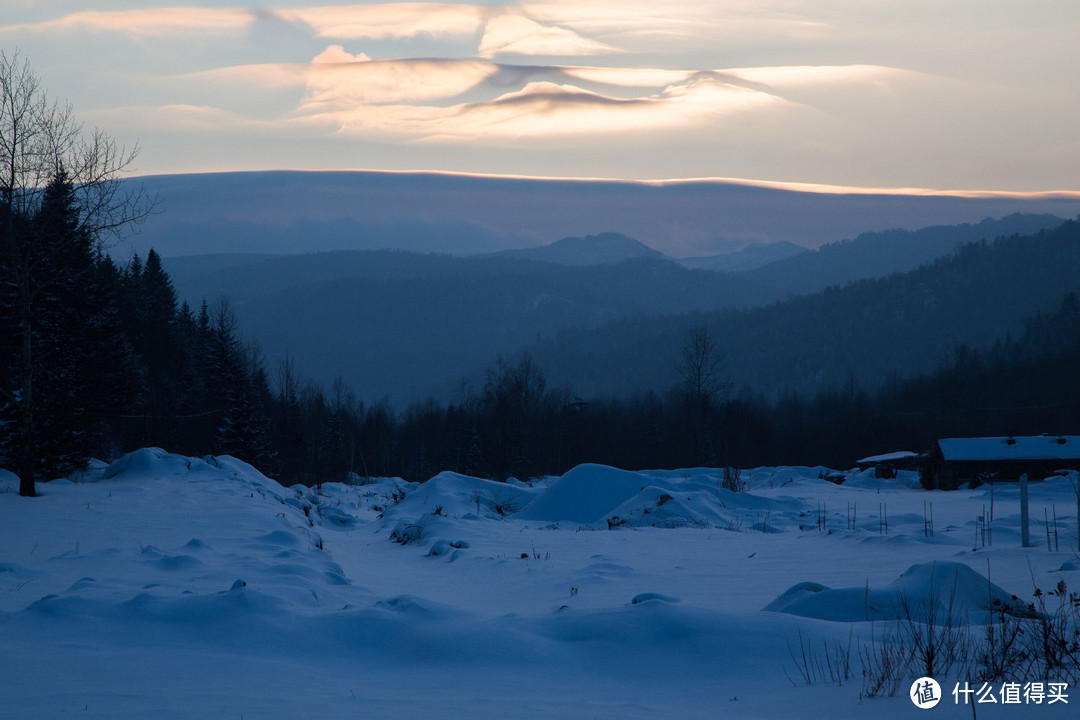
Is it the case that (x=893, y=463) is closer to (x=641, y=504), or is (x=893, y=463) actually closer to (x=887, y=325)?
(x=641, y=504)

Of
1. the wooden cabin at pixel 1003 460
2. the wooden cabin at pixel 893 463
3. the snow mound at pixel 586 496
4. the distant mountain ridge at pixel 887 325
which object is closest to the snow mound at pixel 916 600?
the snow mound at pixel 586 496

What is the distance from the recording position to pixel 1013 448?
41219 mm

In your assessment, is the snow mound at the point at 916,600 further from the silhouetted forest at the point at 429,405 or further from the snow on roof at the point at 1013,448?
the snow on roof at the point at 1013,448

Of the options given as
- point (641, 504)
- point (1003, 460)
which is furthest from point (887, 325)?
point (641, 504)

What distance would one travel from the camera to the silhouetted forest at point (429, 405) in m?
23.3

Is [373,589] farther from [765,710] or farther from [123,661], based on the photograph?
[765,710]

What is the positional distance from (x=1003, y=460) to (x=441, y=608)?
135ft

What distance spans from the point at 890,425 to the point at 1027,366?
21949 mm

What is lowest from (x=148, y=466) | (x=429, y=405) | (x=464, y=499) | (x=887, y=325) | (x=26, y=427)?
(x=429, y=405)

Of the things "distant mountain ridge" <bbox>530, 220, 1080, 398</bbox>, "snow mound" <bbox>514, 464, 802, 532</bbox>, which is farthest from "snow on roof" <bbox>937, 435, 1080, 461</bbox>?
"distant mountain ridge" <bbox>530, 220, 1080, 398</bbox>

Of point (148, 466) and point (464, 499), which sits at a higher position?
point (148, 466)

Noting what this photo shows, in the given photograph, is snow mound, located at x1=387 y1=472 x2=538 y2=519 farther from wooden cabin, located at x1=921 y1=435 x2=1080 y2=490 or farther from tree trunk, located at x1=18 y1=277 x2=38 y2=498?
wooden cabin, located at x1=921 y1=435 x2=1080 y2=490

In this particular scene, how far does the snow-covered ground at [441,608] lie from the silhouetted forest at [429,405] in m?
6.54

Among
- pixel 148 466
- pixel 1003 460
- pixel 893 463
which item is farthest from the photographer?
pixel 893 463
